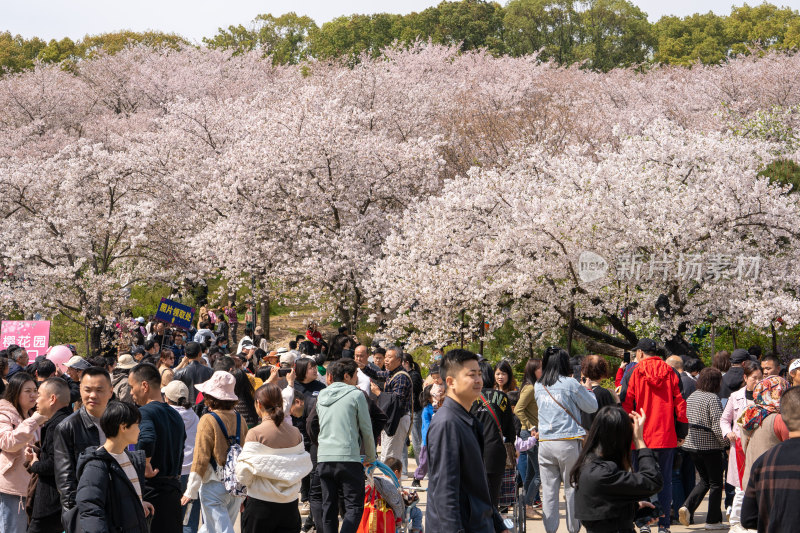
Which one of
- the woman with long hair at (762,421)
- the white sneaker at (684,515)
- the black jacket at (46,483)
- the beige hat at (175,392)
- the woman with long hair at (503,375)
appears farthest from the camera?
the white sneaker at (684,515)

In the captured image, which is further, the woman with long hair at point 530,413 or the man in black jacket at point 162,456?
the woman with long hair at point 530,413

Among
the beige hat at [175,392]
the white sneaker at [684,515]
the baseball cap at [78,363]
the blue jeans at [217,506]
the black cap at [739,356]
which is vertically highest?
the beige hat at [175,392]

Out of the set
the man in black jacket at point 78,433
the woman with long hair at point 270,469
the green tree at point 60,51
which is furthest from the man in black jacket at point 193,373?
the green tree at point 60,51

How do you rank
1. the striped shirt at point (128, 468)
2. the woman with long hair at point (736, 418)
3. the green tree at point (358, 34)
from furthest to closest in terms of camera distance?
the green tree at point (358, 34)
the woman with long hair at point (736, 418)
the striped shirt at point (128, 468)

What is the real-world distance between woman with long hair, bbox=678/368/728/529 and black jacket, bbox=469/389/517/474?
7.59 ft

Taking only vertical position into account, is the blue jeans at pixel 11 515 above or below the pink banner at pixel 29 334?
above

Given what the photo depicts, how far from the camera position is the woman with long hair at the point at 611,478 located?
4.51 m

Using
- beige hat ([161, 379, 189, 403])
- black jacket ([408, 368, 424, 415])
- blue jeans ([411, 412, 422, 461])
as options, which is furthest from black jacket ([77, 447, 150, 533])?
blue jeans ([411, 412, 422, 461])

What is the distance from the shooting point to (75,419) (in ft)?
16.8

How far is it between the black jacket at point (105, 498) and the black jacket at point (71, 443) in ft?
1.60

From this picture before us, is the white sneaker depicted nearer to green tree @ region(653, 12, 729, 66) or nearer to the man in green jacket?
the man in green jacket

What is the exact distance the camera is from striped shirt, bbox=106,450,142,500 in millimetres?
4469

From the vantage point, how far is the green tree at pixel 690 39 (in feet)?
161

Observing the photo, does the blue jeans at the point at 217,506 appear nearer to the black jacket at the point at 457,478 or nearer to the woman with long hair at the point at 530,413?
the black jacket at the point at 457,478
